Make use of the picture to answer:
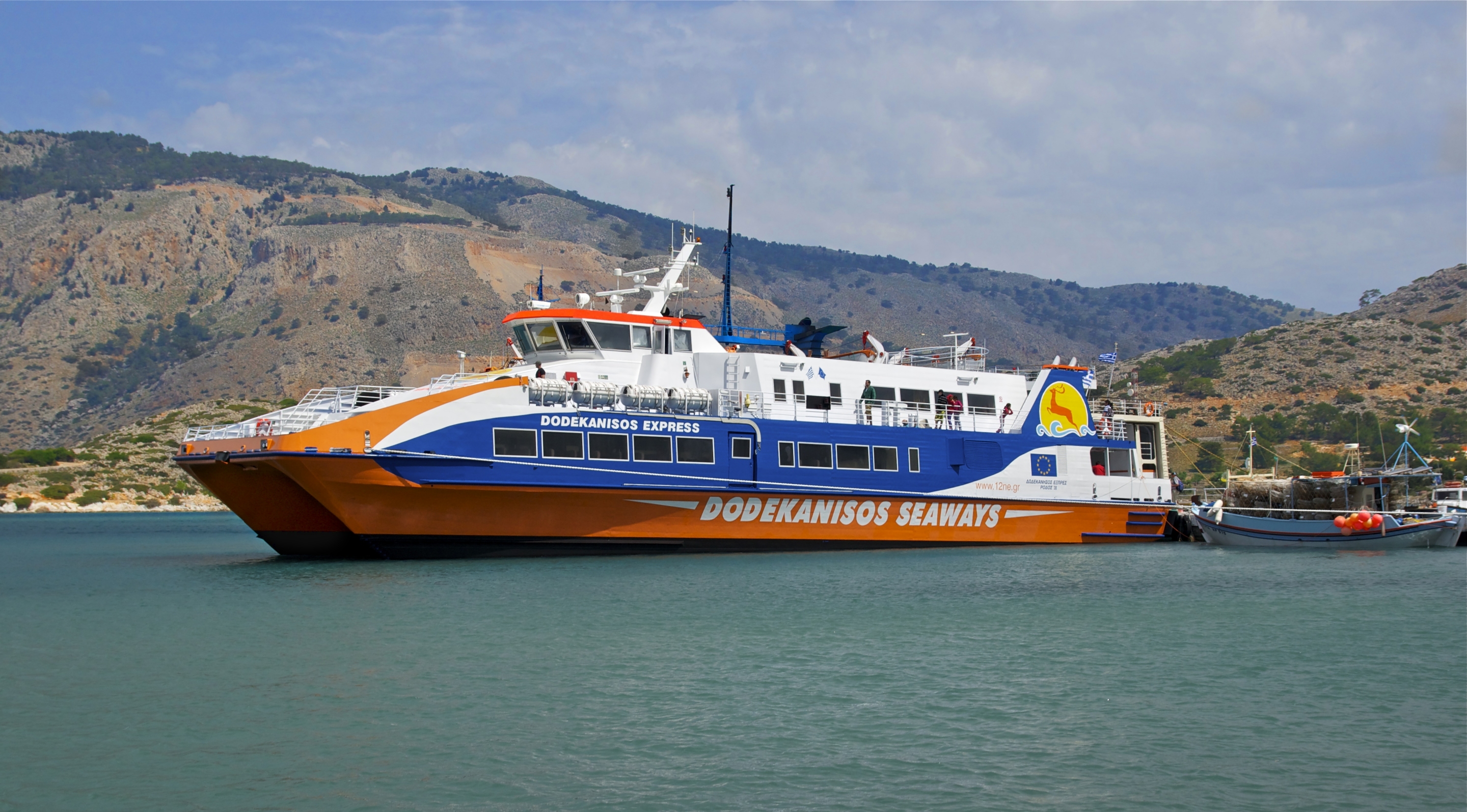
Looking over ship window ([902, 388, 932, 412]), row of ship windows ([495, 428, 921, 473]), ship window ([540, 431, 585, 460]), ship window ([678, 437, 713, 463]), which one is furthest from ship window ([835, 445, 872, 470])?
ship window ([540, 431, 585, 460])

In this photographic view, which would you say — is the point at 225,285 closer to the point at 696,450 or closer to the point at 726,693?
the point at 696,450

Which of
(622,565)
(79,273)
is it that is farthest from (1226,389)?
(79,273)

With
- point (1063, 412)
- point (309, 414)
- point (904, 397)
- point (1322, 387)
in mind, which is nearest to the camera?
point (309, 414)

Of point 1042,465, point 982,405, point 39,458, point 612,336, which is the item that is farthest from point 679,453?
point 39,458

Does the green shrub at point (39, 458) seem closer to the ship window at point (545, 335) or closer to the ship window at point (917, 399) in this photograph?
the ship window at point (545, 335)

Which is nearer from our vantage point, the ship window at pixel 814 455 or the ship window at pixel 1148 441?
the ship window at pixel 814 455

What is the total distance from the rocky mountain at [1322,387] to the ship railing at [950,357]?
4060 cm

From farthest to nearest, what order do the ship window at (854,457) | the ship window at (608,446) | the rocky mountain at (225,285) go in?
the rocky mountain at (225,285), the ship window at (854,457), the ship window at (608,446)

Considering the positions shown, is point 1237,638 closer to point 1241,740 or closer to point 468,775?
point 1241,740

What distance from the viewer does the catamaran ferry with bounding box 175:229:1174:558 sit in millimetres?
23188

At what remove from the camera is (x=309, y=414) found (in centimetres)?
2353

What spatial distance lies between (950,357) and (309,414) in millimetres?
16573

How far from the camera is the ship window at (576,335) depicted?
86.8 ft

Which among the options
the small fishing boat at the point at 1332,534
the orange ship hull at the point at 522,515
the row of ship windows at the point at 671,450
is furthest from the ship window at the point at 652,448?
the small fishing boat at the point at 1332,534
